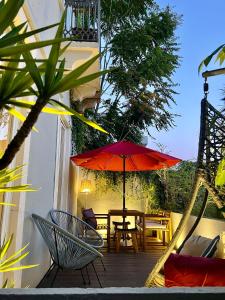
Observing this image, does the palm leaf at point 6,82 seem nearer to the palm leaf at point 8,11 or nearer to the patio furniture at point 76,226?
the palm leaf at point 8,11

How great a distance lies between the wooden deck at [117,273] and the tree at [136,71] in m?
4.42

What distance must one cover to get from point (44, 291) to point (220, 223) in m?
4.16

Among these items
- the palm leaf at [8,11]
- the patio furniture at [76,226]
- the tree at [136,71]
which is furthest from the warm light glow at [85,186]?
the palm leaf at [8,11]

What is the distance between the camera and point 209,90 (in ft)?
8.58

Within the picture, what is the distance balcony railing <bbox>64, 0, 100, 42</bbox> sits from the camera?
16.7ft

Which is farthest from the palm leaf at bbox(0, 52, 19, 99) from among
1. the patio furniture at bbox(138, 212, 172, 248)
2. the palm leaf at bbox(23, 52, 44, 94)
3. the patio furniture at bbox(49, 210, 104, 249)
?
the patio furniture at bbox(138, 212, 172, 248)

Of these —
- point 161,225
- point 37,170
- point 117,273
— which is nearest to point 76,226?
point 117,273

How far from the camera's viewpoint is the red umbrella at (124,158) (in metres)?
5.61

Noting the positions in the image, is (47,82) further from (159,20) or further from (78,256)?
(159,20)

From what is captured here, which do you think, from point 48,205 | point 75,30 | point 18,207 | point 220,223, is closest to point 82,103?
point 75,30

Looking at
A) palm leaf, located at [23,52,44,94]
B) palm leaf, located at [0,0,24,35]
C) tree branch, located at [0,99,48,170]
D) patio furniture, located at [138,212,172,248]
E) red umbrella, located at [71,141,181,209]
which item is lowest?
patio furniture, located at [138,212,172,248]

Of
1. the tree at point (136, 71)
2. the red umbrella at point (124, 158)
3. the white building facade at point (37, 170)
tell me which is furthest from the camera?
the tree at point (136, 71)

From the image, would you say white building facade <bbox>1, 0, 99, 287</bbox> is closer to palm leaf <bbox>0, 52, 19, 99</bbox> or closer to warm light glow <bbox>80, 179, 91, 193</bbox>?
palm leaf <bbox>0, 52, 19, 99</bbox>

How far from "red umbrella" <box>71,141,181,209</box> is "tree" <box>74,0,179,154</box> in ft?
8.26
